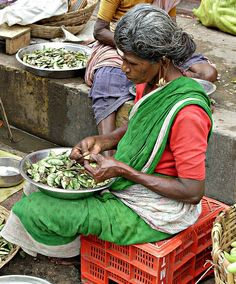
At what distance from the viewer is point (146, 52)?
3229mm

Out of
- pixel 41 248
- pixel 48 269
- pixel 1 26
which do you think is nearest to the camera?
pixel 41 248

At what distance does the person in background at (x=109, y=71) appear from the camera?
16.4 feet

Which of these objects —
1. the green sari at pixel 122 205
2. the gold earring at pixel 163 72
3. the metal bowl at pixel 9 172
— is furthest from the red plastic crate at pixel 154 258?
the metal bowl at pixel 9 172

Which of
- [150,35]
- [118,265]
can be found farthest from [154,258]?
[150,35]

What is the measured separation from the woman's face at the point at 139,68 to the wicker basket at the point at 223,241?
90cm

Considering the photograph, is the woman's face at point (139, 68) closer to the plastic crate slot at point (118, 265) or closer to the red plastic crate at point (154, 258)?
the red plastic crate at point (154, 258)

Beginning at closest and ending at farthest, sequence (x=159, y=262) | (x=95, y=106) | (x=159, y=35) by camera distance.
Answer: (x=159, y=35) → (x=159, y=262) → (x=95, y=106)

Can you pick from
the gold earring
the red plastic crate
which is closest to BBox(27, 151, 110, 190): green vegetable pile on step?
the red plastic crate

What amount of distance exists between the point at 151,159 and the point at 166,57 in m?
0.58

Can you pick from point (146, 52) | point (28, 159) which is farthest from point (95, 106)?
point (146, 52)

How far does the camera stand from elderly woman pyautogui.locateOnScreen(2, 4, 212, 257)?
10.7ft

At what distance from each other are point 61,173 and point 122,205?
445 mm

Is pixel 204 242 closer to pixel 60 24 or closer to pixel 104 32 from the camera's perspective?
pixel 104 32

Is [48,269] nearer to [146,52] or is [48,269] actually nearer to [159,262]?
[159,262]
